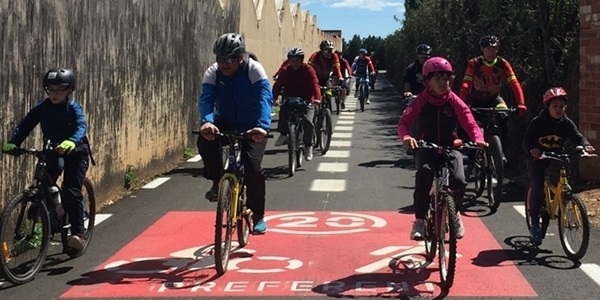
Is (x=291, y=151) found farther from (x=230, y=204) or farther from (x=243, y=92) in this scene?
(x=230, y=204)

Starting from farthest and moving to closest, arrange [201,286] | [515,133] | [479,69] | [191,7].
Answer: [191,7] → [515,133] → [479,69] → [201,286]

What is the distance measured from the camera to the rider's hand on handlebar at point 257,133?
20.1 feet

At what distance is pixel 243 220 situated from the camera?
6.74 metres

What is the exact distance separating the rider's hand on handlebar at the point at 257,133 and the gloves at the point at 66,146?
1375mm

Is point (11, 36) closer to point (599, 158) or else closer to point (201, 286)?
point (201, 286)

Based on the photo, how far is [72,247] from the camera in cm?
637

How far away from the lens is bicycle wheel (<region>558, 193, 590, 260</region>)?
623 centimetres

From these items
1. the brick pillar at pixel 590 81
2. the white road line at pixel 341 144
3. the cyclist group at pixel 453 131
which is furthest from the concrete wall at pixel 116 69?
the brick pillar at pixel 590 81

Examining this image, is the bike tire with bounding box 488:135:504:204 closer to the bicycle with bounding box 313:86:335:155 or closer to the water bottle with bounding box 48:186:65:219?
the water bottle with bounding box 48:186:65:219

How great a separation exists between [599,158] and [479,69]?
188 centimetres

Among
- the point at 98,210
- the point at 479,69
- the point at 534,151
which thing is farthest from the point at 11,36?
the point at 479,69

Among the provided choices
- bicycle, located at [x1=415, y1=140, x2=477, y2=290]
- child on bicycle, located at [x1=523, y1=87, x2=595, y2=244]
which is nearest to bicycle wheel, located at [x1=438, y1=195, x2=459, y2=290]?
bicycle, located at [x1=415, y1=140, x2=477, y2=290]

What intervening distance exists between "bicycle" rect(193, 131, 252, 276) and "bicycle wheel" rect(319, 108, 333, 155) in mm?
7218

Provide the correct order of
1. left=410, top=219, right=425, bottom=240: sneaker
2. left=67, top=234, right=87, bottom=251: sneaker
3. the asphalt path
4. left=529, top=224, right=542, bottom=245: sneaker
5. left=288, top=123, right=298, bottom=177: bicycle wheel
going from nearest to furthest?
the asphalt path < left=410, top=219, right=425, bottom=240: sneaker < left=67, top=234, right=87, bottom=251: sneaker < left=529, top=224, right=542, bottom=245: sneaker < left=288, top=123, right=298, bottom=177: bicycle wheel
